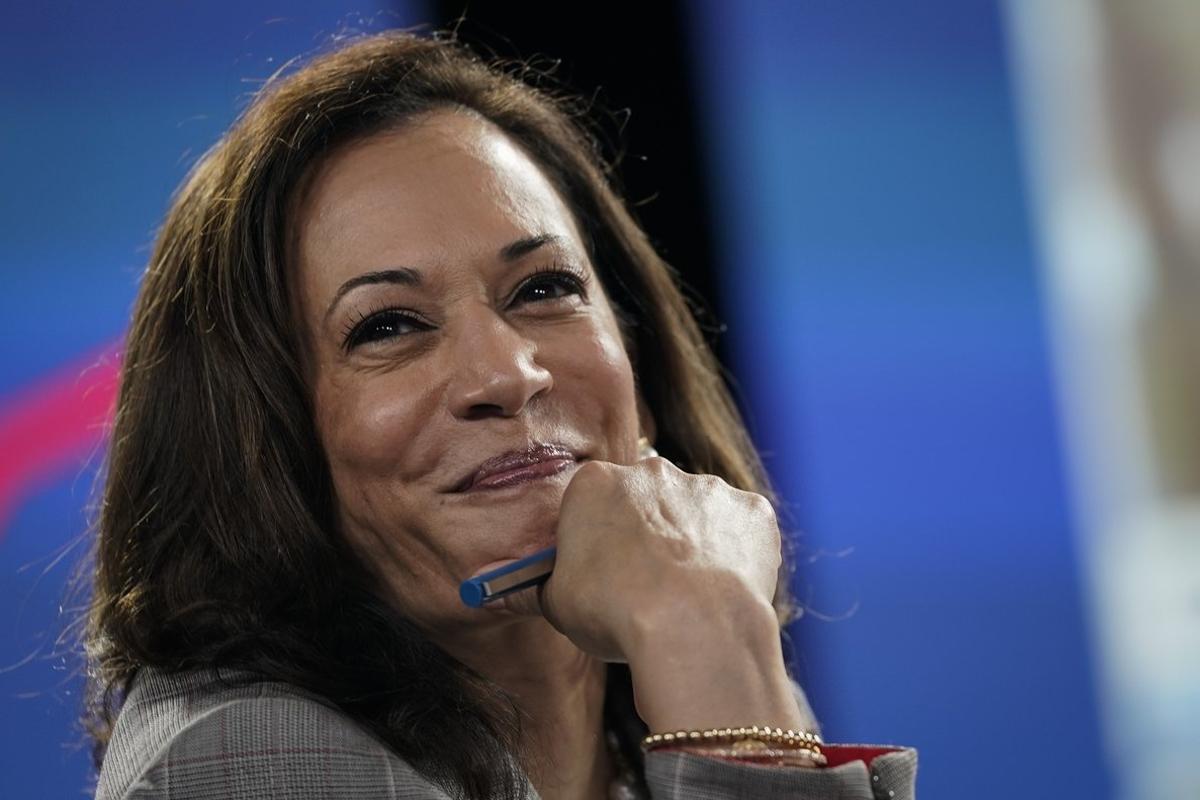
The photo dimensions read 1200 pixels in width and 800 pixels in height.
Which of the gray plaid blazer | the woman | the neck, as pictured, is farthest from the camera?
the neck

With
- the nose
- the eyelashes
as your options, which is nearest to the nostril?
the nose

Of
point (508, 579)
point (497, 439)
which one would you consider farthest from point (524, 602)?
point (497, 439)

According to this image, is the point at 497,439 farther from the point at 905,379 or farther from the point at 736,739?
the point at 905,379

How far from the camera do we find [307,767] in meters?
1.40

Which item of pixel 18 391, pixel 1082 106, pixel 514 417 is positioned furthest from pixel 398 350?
pixel 1082 106

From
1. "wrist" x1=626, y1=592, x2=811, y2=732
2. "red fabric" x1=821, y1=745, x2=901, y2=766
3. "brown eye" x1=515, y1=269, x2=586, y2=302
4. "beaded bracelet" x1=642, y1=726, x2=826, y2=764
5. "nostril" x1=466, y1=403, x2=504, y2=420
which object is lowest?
"red fabric" x1=821, y1=745, x2=901, y2=766

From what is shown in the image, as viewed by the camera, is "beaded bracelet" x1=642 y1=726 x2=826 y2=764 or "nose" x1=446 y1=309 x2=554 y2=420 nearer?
"beaded bracelet" x1=642 y1=726 x2=826 y2=764

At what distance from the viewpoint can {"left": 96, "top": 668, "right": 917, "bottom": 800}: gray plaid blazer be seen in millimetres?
1312

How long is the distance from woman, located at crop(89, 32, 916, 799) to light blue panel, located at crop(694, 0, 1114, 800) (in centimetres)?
114

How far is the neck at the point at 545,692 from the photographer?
1755 millimetres

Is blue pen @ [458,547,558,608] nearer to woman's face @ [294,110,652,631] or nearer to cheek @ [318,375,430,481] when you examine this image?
woman's face @ [294,110,652,631]

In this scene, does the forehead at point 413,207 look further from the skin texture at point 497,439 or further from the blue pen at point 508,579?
the blue pen at point 508,579

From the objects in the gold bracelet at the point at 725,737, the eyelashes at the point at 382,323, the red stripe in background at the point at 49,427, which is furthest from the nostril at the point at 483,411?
the red stripe in background at the point at 49,427

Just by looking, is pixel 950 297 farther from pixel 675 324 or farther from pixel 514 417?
pixel 514 417
